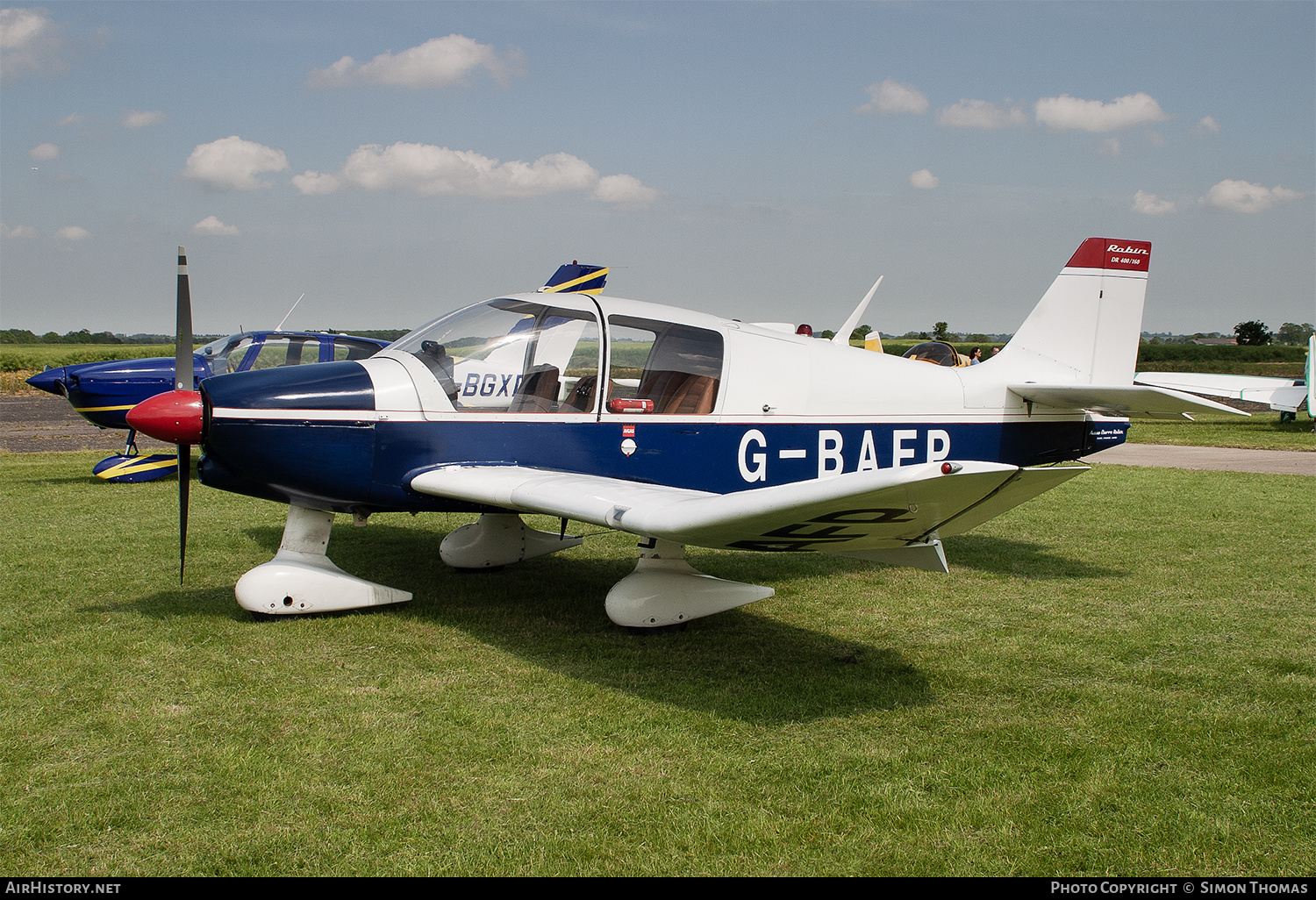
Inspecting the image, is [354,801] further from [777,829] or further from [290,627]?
[290,627]

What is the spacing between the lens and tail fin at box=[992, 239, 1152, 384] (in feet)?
23.4

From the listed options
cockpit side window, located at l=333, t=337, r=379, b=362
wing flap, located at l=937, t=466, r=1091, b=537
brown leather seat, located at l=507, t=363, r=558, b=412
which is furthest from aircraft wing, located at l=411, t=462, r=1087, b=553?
cockpit side window, located at l=333, t=337, r=379, b=362

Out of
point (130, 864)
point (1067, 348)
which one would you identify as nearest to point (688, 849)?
point (130, 864)

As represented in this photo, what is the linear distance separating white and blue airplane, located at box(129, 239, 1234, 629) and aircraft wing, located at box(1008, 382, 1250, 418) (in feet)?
0.06

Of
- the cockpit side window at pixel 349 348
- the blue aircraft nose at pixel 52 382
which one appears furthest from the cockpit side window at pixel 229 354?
the blue aircraft nose at pixel 52 382

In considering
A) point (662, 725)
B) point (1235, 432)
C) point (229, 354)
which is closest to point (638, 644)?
point (662, 725)

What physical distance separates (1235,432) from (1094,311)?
17433 mm

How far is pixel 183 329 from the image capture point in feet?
18.2

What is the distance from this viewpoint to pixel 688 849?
2.99 meters

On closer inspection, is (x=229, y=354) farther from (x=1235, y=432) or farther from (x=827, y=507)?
(x=1235, y=432)

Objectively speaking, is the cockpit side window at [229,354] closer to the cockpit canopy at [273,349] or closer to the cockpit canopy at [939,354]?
the cockpit canopy at [273,349]

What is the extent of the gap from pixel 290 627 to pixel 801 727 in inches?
124

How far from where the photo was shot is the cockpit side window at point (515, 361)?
18.3 ft

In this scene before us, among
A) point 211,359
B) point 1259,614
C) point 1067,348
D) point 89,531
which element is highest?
point 1067,348
